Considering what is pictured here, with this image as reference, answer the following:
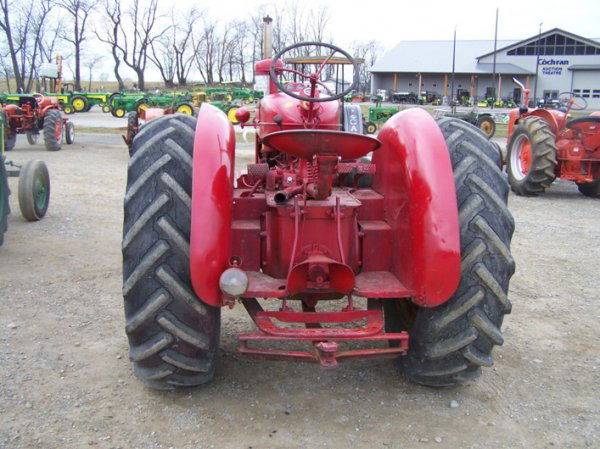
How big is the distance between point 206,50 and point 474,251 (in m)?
72.1

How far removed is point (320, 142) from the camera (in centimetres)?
262

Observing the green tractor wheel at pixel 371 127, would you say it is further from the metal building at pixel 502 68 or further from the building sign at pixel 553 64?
the building sign at pixel 553 64

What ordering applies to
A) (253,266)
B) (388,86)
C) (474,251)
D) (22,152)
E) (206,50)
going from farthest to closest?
(206,50) < (388,86) < (22,152) < (253,266) < (474,251)

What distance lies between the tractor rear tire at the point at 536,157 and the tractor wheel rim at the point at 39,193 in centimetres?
754

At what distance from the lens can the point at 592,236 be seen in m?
7.36

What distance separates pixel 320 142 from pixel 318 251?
662 mm

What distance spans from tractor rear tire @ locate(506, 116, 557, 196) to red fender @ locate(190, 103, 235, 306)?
7.83 meters

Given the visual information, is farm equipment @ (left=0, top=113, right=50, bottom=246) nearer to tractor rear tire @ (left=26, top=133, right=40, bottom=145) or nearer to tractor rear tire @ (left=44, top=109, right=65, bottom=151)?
tractor rear tire @ (left=44, top=109, right=65, bottom=151)

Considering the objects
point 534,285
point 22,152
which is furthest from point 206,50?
point 534,285

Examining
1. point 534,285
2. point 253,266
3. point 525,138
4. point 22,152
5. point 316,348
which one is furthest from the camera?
point 22,152

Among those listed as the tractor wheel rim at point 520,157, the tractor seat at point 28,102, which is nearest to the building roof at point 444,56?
the tractor seat at point 28,102

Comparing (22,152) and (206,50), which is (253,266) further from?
(206,50)

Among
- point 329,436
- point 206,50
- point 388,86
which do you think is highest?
point 206,50

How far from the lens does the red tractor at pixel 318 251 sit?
278 centimetres
